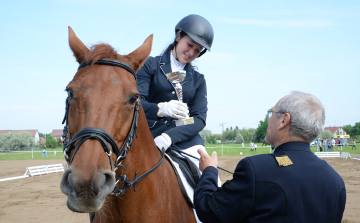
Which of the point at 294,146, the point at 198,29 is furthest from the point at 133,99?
the point at 198,29

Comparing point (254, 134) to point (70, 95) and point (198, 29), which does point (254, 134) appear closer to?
point (198, 29)

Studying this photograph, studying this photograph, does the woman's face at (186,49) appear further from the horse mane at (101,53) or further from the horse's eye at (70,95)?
the horse's eye at (70,95)

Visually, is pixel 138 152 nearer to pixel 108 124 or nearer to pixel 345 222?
pixel 108 124

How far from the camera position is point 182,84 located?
3.52m

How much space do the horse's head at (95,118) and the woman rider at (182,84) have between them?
1018mm

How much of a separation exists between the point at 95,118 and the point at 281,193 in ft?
4.68

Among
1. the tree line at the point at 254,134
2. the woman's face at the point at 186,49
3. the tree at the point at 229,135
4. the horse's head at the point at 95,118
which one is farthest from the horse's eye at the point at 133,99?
the tree at the point at 229,135

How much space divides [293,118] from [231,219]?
3.08 feet

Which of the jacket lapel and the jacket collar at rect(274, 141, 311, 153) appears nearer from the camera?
the jacket collar at rect(274, 141, 311, 153)

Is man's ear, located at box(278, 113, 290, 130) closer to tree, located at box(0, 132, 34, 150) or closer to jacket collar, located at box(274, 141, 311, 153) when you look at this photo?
jacket collar, located at box(274, 141, 311, 153)

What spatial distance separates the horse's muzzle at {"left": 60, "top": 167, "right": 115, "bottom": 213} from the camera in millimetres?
1578

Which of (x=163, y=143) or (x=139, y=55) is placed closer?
(x=139, y=55)

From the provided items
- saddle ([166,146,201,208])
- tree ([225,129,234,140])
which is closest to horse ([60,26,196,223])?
saddle ([166,146,201,208])

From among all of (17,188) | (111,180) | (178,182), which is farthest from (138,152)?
(17,188)
